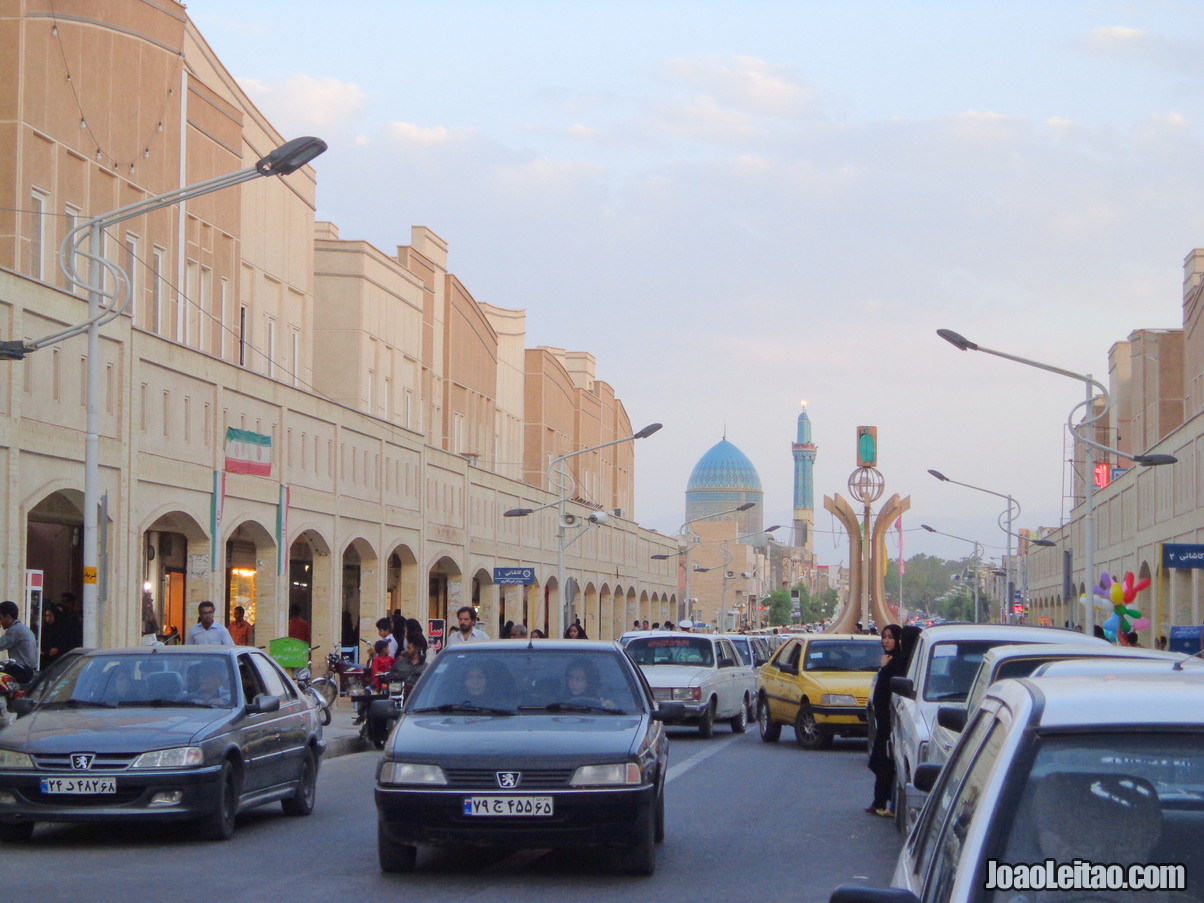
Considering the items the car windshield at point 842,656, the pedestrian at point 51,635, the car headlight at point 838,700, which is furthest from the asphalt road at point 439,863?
the pedestrian at point 51,635

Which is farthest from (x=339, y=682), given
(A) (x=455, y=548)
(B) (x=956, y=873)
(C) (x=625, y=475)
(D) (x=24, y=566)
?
(C) (x=625, y=475)

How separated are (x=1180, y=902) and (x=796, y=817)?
35.3 ft

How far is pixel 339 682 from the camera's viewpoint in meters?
32.8

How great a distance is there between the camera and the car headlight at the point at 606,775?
976 cm

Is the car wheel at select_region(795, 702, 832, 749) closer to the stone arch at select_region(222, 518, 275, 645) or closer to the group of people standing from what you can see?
the group of people standing

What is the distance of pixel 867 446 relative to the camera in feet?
337

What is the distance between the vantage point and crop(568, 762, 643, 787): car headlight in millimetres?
9758

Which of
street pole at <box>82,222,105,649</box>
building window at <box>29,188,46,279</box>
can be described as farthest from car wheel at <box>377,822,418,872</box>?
building window at <box>29,188,46,279</box>

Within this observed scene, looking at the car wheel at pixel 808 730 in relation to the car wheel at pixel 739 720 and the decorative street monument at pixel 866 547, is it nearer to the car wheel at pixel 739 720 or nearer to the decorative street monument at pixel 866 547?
the car wheel at pixel 739 720

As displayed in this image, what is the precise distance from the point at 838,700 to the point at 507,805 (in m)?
12.6

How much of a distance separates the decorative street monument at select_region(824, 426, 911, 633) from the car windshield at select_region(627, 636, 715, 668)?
68.1 m

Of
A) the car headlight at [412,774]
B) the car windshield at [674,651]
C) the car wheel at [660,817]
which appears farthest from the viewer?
the car windshield at [674,651]

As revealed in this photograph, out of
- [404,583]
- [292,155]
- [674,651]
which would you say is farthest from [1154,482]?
[292,155]

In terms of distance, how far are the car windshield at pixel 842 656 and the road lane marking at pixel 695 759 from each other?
178cm
